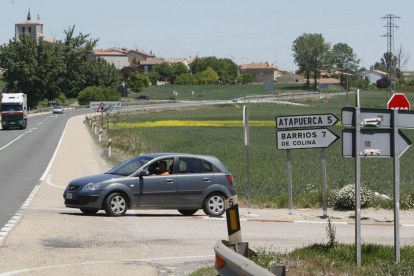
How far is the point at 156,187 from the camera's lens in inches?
757

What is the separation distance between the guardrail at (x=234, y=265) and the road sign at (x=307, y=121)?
12256 millimetres

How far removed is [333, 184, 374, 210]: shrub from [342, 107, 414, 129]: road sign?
1040 cm

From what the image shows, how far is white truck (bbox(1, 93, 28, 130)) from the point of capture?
68.4 meters


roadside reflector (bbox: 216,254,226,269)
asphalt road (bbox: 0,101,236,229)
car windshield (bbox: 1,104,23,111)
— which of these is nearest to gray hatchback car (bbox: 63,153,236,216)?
asphalt road (bbox: 0,101,236,229)

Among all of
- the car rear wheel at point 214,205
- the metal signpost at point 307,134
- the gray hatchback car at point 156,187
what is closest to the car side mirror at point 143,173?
Result: the gray hatchback car at point 156,187

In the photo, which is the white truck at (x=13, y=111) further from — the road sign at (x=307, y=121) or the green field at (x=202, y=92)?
the green field at (x=202, y=92)

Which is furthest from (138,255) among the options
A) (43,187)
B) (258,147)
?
(258,147)

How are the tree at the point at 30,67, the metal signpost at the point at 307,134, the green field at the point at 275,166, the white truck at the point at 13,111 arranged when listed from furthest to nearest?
the tree at the point at 30,67 → the white truck at the point at 13,111 → the green field at the point at 275,166 → the metal signpost at the point at 307,134

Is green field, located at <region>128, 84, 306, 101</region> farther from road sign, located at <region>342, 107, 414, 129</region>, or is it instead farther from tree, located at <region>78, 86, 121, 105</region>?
road sign, located at <region>342, 107, 414, 129</region>

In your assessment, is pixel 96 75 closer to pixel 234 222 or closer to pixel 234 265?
pixel 234 222

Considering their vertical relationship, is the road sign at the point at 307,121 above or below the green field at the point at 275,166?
above

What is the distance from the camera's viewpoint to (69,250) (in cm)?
1312

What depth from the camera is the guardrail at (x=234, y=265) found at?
253 inches

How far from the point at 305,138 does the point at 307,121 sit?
0.42m
